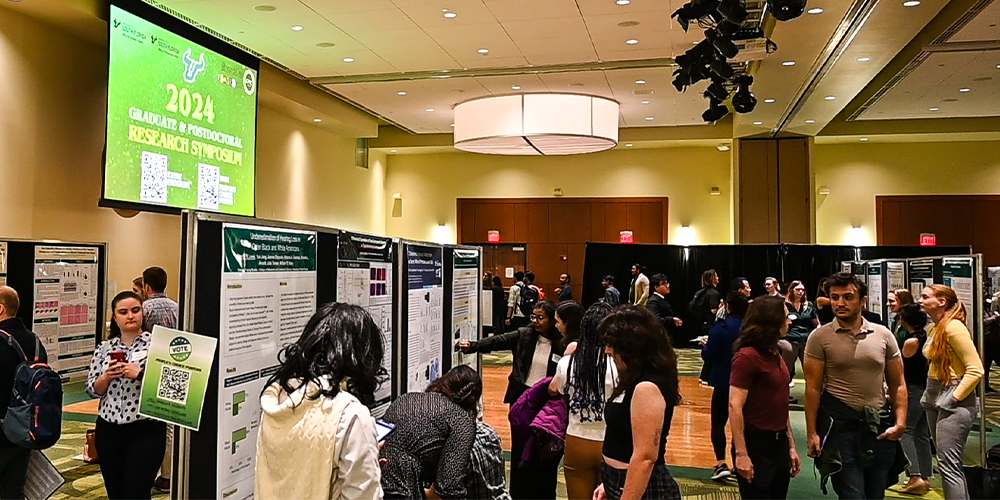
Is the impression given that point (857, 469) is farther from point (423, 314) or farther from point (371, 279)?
point (371, 279)

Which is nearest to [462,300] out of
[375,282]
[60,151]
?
[375,282]

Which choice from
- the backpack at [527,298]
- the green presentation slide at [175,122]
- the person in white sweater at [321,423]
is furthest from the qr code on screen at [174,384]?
the backpack at [527,298]

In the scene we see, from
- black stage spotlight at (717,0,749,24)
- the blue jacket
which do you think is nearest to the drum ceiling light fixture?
black stage spotlight at (717,0,749,24)

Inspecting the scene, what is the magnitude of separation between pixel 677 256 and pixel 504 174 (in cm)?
475

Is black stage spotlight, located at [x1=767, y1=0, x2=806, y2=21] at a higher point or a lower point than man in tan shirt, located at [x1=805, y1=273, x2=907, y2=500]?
higher

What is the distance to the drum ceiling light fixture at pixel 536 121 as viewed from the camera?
1089 cm

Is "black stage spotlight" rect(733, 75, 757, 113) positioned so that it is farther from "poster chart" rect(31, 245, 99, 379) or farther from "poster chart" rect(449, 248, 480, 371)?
"poster chart" rect(31, 245, 99, 379)

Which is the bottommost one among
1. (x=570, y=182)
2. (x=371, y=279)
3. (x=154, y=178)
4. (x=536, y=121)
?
(x=371, y=279)

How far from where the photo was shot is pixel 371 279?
139 inches

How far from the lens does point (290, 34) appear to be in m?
8.88

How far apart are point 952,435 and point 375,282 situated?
3.26 metres

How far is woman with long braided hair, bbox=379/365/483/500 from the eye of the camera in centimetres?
271

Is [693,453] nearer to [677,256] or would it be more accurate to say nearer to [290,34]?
[290,34]

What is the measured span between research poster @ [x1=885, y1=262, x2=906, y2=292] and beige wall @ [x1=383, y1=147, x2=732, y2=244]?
28.9 ft
